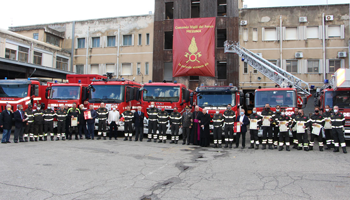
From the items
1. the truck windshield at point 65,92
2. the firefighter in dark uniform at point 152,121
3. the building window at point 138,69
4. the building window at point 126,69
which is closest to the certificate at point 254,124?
the firefighter in dark uniform at point 152,121

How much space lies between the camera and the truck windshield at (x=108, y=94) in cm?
1495

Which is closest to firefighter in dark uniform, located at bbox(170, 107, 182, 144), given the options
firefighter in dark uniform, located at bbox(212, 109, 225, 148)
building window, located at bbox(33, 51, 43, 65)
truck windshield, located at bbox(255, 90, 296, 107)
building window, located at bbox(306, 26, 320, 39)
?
firefighter in dark uniform, located at bbox(212, 109, 225, 148)

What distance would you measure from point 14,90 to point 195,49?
15.4m

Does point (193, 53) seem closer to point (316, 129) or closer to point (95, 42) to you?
point (95, 42)

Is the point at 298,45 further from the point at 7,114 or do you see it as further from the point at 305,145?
the point at 7,114

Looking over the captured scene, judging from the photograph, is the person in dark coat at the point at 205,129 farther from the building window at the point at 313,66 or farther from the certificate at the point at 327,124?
the building window at the point at 313,66

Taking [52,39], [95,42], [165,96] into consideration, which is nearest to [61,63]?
[52,39]

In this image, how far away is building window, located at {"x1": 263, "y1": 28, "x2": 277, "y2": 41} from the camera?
87.8 ft

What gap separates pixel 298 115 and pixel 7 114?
12.1 meters

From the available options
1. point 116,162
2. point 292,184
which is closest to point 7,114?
point 116,162

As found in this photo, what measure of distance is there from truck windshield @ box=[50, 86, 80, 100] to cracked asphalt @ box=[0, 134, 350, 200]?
18.6ft

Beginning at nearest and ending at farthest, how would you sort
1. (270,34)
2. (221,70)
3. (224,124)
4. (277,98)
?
(224,124)
(277,98)
(270,34)
(221,70)

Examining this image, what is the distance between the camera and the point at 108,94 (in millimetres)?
15047

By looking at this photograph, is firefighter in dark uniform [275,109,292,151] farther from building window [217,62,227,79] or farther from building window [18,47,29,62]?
building window [18,47,29,62]
